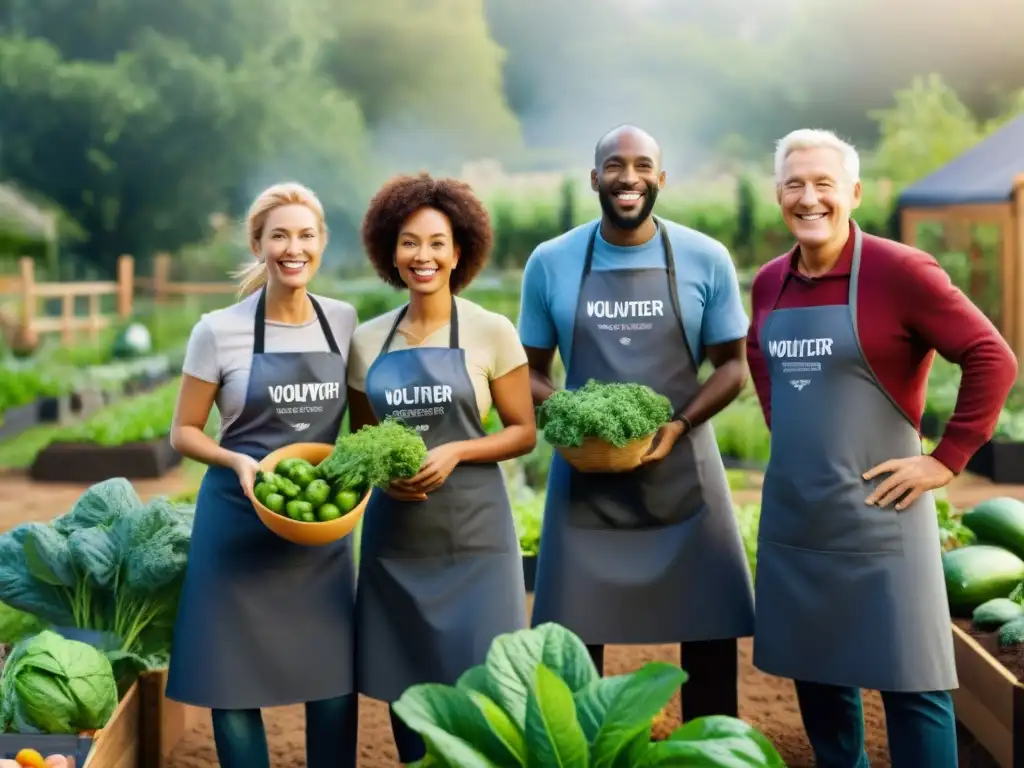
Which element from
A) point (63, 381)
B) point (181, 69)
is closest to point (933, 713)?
point (63, 381)

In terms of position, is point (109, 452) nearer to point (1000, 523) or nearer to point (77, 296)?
point (1000, 523)

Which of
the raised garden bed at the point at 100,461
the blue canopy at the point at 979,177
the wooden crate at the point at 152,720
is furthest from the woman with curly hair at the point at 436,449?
the blue canopy at the point at 979,177

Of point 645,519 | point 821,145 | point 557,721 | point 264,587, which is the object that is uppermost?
point 821,145

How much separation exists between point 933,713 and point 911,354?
93 cm

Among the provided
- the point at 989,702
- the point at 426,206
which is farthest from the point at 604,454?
the point at 989,702

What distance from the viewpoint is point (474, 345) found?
10.9 feet

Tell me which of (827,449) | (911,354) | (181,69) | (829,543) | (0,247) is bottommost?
(829,543)

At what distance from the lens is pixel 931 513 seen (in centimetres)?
328

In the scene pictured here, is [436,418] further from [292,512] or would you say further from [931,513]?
[931,513]

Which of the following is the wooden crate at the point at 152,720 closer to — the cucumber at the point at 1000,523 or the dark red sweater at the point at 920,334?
the dark red sweater at the point at 920,334

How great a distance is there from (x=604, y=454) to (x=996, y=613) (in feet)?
6.06

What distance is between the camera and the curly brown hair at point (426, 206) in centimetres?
328

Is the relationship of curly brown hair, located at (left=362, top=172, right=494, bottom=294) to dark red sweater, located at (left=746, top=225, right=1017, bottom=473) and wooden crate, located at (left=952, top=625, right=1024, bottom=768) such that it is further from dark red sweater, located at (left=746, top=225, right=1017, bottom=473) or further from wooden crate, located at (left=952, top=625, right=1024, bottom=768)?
wooden crate, located at (left=952, top=625, right=1024, bottom=768)

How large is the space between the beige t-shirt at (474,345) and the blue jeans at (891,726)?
47.6 inches
